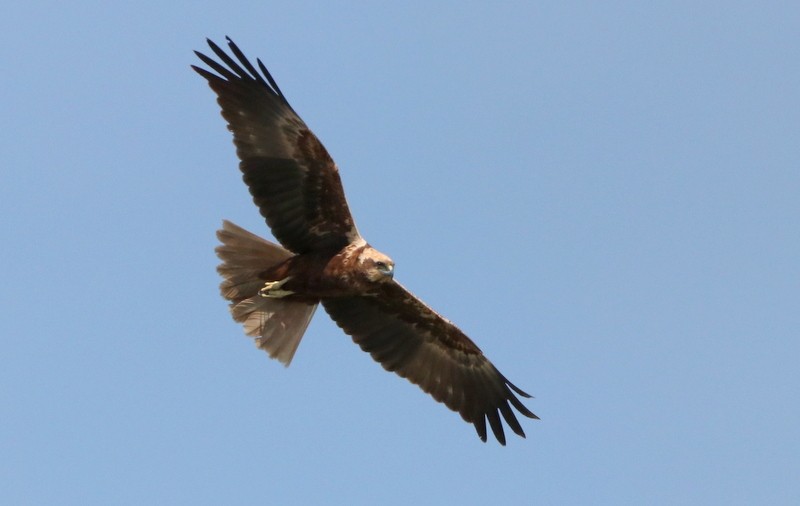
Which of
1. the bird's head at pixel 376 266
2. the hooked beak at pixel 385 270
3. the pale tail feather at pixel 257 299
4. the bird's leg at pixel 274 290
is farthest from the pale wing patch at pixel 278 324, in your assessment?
the hooked beak at pixel 385 270

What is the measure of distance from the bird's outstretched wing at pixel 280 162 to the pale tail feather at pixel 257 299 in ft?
0.95

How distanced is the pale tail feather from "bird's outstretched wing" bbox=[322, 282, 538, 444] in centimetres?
43

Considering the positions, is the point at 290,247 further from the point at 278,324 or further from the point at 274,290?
the point at 278,324

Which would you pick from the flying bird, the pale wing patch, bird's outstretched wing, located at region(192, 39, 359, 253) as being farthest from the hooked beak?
the pale wing patch

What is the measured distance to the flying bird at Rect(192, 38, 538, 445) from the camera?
11.6 metres

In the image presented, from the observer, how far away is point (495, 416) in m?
13.0

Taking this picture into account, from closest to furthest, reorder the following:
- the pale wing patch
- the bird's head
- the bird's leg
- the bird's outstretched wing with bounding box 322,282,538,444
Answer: the bird's head → the bird's leg → the pale wing patch → the bird's outstretched wing with bounding box 322,282,538,444

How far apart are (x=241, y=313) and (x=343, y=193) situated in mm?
1645

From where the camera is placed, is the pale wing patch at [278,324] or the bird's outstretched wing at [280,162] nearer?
the bird's outstretched wing at [280,162]

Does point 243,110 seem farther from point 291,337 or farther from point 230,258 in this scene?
point 291,337

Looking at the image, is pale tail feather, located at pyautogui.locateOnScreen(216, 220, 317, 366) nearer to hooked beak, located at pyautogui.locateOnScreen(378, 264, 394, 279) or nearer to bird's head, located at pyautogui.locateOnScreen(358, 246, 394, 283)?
bird's head, located at pyautogui.locateOnScreen(358, 246, 394, 283)

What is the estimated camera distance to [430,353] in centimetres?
1287

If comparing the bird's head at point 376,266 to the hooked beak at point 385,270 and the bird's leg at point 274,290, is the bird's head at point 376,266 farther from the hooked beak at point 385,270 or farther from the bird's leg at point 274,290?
the bird's leg at point 274,290

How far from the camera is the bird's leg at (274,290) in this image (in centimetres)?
1175
